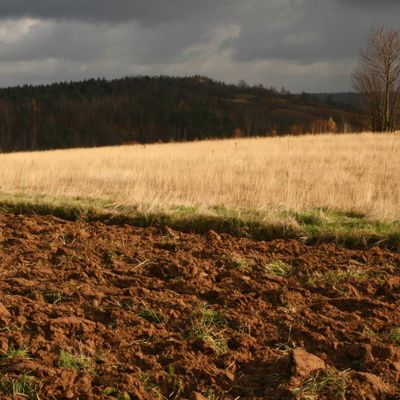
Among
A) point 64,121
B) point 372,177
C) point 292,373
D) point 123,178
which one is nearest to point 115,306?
point 292,373

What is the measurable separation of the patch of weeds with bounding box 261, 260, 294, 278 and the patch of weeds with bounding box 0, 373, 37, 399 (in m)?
2.96

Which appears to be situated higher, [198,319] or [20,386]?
[198,319]

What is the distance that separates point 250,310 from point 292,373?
1.23 m

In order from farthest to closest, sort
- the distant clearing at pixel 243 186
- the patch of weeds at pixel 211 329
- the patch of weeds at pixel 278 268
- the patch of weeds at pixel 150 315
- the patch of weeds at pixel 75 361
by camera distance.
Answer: the distant clearing at pixel 243 186
the patch of weeds at pixel 278 268
the patch of weeds at pixel 150 315
the patch of weeds at pixel 211 329
the patch of weeds at pixel 75 361

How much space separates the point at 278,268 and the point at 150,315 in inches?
69.9

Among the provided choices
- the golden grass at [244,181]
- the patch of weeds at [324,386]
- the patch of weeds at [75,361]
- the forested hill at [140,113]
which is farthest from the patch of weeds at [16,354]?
the forested hill at [140,113]

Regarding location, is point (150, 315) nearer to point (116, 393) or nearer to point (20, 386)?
point (116, 393)

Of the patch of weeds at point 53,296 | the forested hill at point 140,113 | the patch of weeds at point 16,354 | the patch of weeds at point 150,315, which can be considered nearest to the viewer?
the patch of weeds at point 16,354

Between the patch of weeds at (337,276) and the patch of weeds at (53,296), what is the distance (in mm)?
2342

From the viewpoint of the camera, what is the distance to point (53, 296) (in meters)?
5.31

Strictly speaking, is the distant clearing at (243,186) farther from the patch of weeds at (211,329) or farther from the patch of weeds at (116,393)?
the patch of weeds at (116,393)

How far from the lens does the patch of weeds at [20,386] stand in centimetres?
362

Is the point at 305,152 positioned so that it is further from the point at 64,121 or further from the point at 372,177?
the point at 64,121

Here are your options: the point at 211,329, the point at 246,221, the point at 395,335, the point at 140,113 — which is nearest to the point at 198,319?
the point at 211,329
